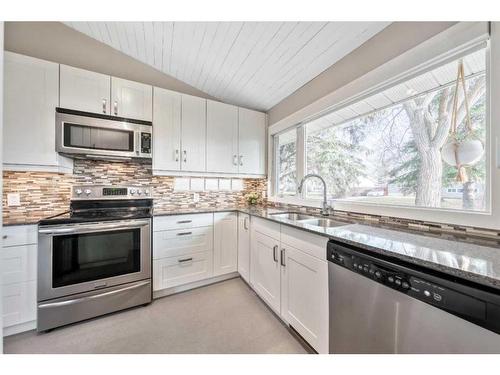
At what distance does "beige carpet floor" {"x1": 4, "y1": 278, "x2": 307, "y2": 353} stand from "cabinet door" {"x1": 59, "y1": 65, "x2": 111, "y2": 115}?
190 centimetres

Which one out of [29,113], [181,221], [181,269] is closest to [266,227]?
[181,221]

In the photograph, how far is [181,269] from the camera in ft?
7.06

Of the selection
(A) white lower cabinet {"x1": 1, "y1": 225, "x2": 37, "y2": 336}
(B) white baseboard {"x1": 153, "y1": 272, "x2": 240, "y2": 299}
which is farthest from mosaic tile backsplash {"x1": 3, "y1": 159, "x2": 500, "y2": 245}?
(B) white baseboard {"x1": 153, "y1": 272, "x2": 240, "y2": 299}

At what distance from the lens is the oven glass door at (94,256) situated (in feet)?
5.28

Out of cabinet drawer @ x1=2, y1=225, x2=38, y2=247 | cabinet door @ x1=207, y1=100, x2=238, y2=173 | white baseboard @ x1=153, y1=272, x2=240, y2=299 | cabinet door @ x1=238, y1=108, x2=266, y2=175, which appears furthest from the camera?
cabinet door @ x1=238, y1=108, x2=266, y2=175

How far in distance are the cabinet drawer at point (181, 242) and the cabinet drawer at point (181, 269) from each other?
0.18 ft

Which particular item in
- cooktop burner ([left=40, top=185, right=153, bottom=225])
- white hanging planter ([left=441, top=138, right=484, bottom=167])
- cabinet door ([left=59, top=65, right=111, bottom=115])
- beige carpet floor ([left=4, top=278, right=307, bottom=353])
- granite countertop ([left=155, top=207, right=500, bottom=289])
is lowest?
beige carpet floor ([left=4, top=278, right=307, bottom=353])

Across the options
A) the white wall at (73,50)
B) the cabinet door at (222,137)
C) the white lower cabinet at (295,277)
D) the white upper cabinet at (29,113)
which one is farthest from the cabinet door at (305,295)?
the white wall at (73,50)

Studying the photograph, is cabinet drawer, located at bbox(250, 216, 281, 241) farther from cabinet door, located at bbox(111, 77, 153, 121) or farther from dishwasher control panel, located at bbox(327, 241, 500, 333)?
cabinet door, located at bbox(111, 77, 153, 121)

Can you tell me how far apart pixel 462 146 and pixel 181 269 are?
7.89ft

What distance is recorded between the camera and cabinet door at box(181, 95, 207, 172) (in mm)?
2387

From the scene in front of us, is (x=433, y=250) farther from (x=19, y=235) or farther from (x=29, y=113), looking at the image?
(x=29, y=113)
